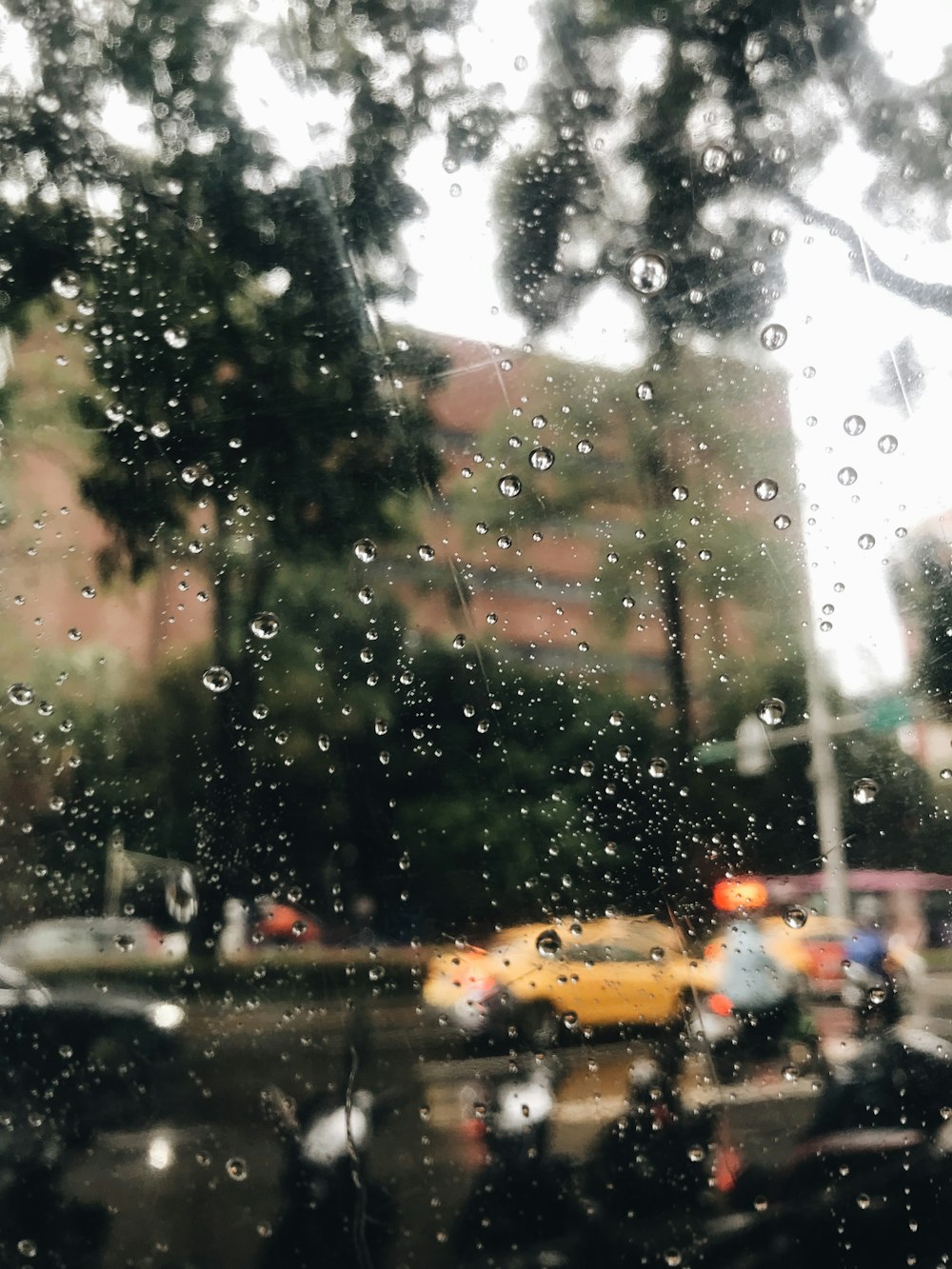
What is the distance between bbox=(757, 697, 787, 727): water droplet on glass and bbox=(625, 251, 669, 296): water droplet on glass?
91cm

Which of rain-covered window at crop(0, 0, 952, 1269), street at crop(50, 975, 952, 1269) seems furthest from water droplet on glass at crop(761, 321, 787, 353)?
street at crop(50, 975, 952, 1269)

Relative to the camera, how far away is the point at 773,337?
176cm

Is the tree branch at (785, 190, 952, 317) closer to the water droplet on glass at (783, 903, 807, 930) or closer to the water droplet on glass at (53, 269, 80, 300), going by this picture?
the water droplet on glass at (783, 903, 807, 930)

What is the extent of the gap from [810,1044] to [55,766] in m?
1.49

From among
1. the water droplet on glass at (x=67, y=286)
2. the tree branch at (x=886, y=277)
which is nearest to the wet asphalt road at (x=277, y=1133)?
the tree branch at (x=886, y=277)

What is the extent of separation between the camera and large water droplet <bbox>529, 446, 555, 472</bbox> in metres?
1.80

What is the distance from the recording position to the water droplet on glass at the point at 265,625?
175 cm

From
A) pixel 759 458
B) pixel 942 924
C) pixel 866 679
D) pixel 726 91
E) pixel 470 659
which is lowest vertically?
pixel 942 924

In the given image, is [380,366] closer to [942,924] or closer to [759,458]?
[759,458]

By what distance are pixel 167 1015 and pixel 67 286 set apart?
158cm

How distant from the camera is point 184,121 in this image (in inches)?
81.0

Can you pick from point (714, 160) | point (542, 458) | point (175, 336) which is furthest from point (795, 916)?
point (175, 336)

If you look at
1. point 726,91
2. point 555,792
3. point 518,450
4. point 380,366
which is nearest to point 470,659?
point 555,792

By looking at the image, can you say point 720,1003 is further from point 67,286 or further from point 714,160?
point 67,286
